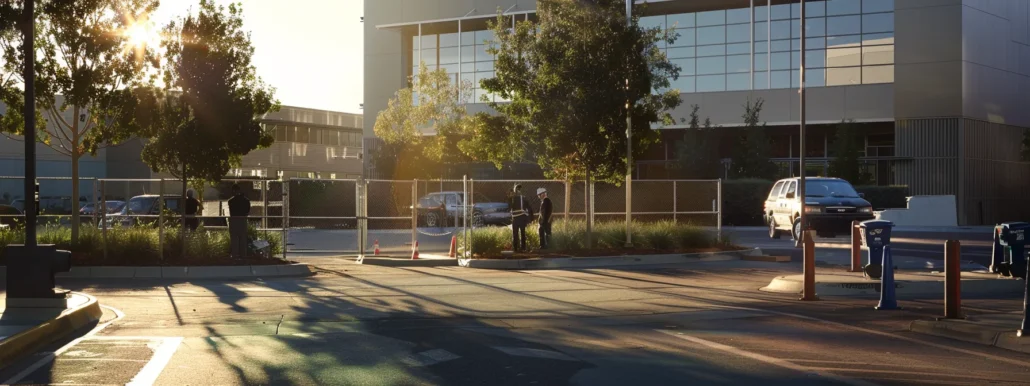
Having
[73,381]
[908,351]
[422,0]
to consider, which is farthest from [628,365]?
[422,0]

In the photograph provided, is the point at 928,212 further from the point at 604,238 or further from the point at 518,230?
the point at 518,230

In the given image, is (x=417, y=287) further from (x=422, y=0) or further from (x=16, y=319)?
(x=422, y=0)

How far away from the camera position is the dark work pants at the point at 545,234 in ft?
87.2

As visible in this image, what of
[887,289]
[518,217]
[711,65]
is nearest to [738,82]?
[711,65]

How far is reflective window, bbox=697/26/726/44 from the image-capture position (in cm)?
5444

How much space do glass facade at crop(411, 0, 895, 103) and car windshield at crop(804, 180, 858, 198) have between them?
1774 centimetres

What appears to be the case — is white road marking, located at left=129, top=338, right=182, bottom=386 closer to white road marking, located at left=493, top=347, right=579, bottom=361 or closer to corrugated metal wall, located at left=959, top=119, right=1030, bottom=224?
white road marking, located at left=493, top=347, right=579, bottom=361

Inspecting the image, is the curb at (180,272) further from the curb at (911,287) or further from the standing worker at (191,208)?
the curb at (911,287)

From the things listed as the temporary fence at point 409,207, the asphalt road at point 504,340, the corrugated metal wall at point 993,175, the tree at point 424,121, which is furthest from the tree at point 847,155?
the asphalt road at point 504,340

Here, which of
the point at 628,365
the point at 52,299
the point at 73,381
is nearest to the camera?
the point at 73,381

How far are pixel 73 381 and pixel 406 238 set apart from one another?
27.7 meters

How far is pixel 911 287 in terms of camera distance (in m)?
17.6

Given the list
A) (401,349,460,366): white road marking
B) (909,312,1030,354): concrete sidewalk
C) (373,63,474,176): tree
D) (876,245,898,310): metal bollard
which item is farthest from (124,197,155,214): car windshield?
(909,312,1030,354): concrete sidewalk

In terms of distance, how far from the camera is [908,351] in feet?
35.6
